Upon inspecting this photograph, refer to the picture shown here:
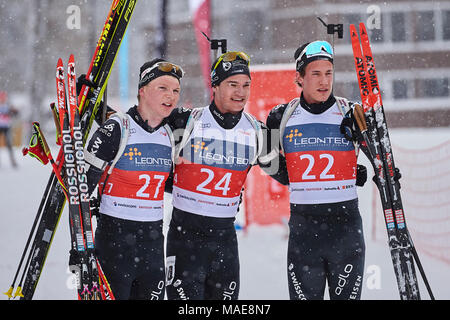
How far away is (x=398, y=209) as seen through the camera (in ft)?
12.0

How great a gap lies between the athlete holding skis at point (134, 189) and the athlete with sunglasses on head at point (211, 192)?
18 centimetres

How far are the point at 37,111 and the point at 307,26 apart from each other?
12778 millimetres

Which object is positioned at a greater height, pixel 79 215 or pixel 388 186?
pixel 388 186

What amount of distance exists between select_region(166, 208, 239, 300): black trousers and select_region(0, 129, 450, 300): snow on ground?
1773mm

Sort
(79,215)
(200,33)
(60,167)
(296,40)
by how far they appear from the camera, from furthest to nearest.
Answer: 1. (296,40)
2. (200,33)
3. (60,167)
4. (79,215)

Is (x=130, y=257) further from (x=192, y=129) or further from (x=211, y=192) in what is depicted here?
(x=192, y=129)

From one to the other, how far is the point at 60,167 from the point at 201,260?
1.18 metres

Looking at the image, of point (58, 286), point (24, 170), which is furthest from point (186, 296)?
point (24, 170)

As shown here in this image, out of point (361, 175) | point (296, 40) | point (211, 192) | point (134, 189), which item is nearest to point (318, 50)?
point (361, 175)

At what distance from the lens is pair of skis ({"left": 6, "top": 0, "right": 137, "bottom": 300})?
3926 millimetres

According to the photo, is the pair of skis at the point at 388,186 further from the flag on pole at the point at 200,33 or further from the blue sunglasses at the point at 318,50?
the flag on pole at the point at 200,33

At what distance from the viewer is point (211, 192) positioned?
3.78 m

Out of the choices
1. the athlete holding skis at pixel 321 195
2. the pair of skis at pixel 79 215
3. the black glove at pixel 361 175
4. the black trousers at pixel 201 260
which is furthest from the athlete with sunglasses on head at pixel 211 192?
the black glove at pixel 361 175

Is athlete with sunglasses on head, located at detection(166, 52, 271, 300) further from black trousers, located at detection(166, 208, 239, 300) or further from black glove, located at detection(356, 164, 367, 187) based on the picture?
black glove, located at detection(356, 164, 367, 187)
